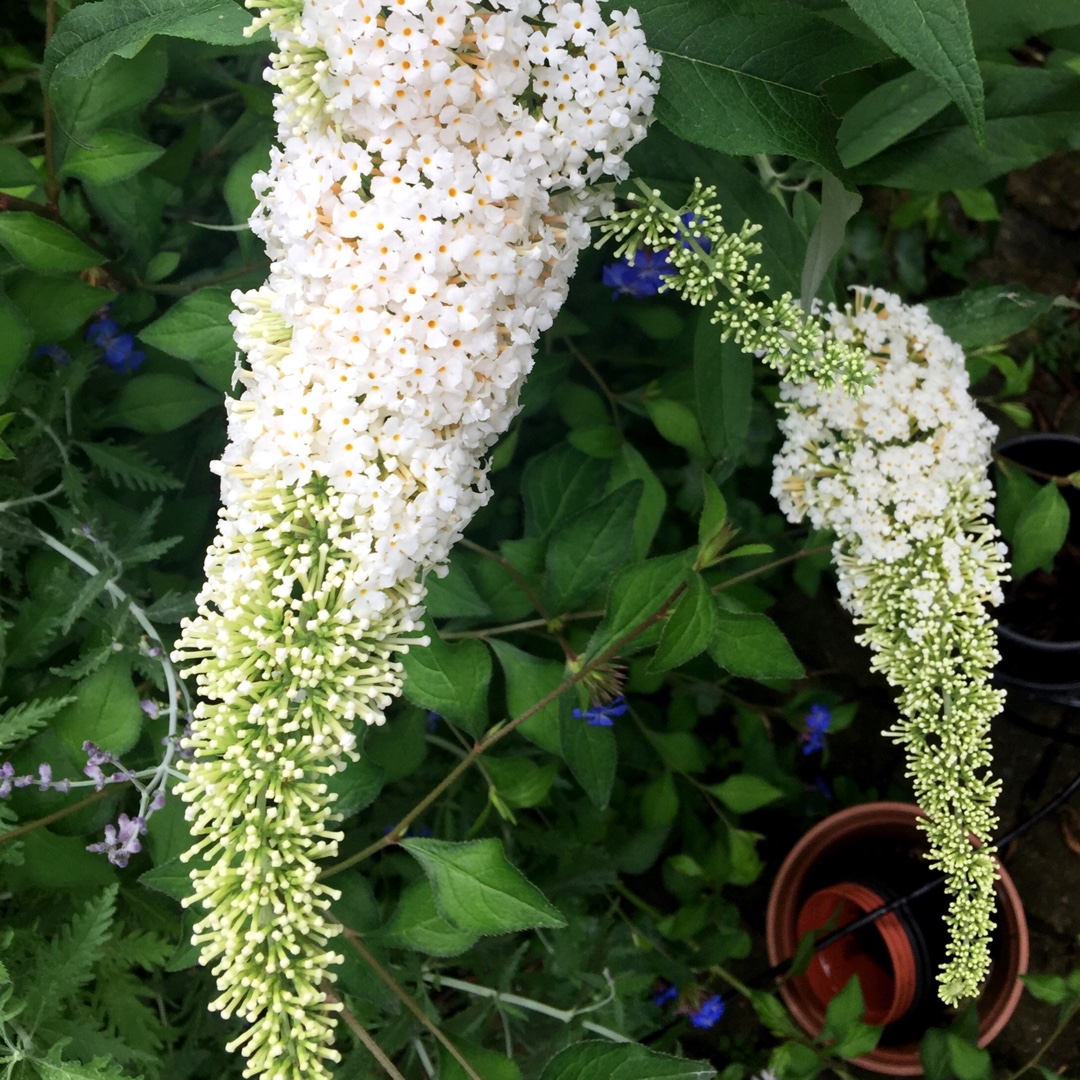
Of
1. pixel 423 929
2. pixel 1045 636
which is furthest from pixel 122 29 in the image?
pixel 1045 636

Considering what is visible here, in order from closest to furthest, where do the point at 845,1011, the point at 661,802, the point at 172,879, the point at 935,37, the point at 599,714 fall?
the point at 935,37
the point at 172,879
the point at 599,714
the point at 845,1011
the point at 661,802

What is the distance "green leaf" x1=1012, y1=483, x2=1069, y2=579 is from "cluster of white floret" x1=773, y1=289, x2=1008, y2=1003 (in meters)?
0.10

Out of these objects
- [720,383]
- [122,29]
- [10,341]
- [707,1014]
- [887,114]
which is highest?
[122,29]

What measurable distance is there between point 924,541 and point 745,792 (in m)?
0.47

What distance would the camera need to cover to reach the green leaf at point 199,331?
808 mm

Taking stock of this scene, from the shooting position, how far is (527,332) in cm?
63

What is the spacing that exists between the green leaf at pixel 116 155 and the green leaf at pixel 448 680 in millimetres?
464

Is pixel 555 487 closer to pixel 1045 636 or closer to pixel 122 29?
pixel 122 29

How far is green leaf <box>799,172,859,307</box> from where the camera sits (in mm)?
717

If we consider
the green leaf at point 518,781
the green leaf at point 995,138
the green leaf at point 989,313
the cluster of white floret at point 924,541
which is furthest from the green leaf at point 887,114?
the green leaf at point 518,781

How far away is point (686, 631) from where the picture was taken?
2.31ft

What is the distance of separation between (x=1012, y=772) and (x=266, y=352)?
137 centimetres

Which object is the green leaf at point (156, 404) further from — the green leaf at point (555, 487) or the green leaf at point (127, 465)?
the green leaf at point (555, 487)

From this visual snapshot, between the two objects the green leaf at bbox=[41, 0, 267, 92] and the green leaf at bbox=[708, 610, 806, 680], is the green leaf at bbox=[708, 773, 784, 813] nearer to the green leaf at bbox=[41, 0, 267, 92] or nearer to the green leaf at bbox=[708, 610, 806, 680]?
the green leaf at bbox=[708, 610, 806, 680]
